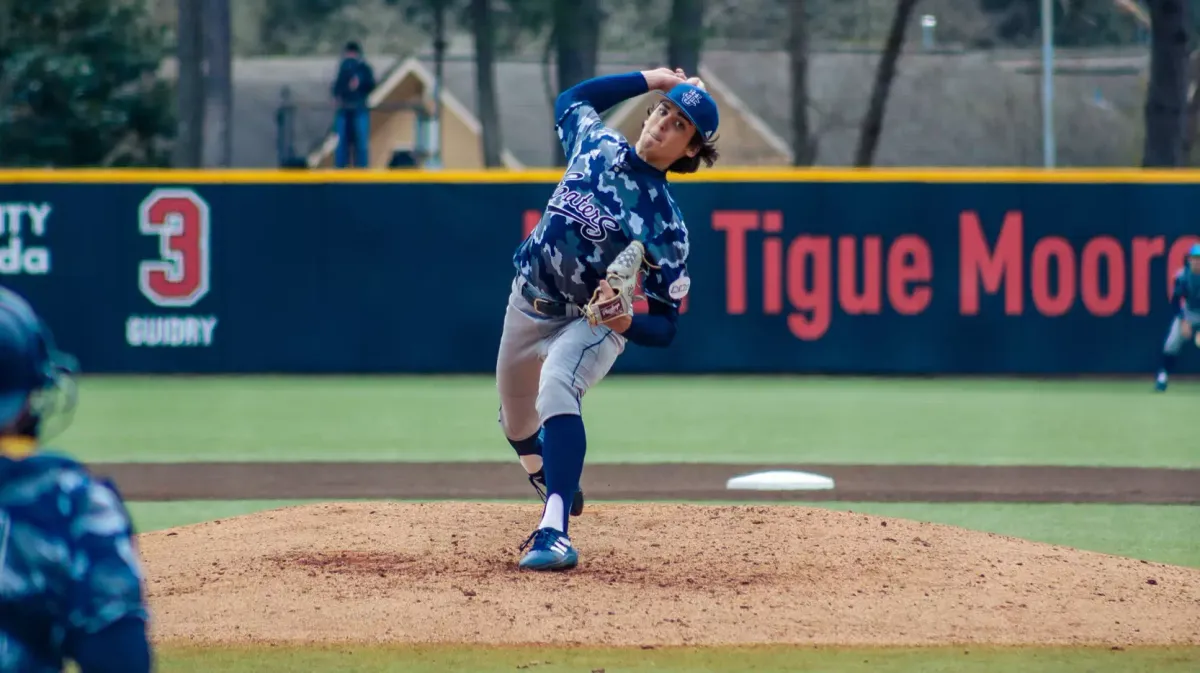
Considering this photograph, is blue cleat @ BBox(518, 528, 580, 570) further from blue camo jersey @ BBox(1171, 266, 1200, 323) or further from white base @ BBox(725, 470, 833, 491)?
blue camo jersey @ BBox(1171, 266, 1200, 323)

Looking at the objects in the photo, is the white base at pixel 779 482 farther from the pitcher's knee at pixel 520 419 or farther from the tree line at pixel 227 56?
the tree line at pixel 227 56

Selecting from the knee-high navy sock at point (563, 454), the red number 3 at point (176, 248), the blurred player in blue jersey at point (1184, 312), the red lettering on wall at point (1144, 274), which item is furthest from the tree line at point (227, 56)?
the knee-high navy sock at point (563, 454)

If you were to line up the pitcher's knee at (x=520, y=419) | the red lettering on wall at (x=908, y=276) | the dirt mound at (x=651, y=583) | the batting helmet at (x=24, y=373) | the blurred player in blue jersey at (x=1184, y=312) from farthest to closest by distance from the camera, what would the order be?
1. the red lettering on wall at (x=908, y=276)
2. the blurred player in blue jersey at (x=1184, y=312)
3. the pitcher's knee at (x=520, y=419)
4. the dirt mound at (x=651, y=583)
5. the batting helmet at (x=24, y=373)

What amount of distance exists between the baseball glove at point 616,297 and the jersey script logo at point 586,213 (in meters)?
0.22

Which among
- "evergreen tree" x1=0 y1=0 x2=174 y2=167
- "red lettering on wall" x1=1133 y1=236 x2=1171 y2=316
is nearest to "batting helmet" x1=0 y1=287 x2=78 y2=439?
"red lettering on wall" x1=1133 y1=236 x2=1171 y2=316

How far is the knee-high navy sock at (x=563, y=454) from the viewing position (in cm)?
575

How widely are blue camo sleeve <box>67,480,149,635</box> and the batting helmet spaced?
128 millimetres

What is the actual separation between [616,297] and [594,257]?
0.35 m

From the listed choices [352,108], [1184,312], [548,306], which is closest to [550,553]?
[548,306]

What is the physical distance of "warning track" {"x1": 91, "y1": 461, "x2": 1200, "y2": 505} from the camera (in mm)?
8633

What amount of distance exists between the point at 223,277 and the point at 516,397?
10647 mm

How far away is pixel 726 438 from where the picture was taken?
1154cm

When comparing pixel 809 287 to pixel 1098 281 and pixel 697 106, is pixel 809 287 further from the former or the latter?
pixel 697 106

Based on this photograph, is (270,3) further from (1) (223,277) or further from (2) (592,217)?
(2) (592,217)
